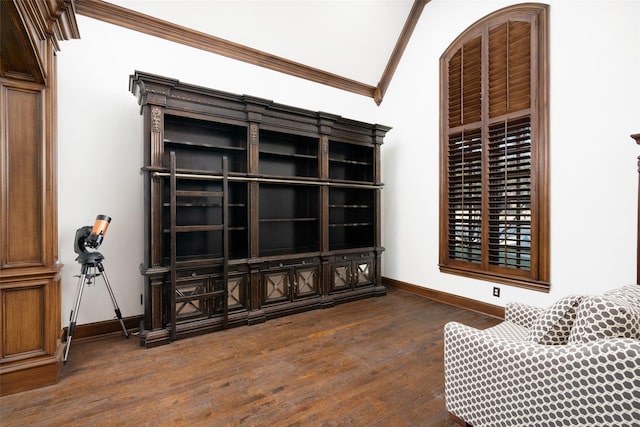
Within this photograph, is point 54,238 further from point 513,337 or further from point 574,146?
point 574,146

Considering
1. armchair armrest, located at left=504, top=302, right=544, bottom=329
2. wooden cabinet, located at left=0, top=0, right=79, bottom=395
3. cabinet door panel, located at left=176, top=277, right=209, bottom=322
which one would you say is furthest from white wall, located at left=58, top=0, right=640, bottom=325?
armchair armrest, located at left=504, top=302, right=544, bottom=329

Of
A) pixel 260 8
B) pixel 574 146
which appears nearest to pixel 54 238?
pixel 260 8

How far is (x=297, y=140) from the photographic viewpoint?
4.21 m

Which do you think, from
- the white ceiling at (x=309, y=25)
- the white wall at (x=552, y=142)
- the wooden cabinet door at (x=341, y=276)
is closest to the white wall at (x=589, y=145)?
the white wall at (x=552, y=142)

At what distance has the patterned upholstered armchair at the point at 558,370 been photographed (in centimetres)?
117

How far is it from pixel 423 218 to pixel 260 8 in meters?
3.44

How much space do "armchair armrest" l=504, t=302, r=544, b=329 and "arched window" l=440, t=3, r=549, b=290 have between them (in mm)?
1222

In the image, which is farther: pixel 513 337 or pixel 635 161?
pixel 635 161

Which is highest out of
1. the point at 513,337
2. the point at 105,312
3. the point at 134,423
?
the point at 513,337

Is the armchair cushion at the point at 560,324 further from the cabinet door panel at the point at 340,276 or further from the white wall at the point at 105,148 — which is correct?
the white wall at the point at 105,148

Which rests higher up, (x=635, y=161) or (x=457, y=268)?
(x=635, y=161)

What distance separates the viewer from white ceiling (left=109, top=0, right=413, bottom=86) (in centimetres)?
341

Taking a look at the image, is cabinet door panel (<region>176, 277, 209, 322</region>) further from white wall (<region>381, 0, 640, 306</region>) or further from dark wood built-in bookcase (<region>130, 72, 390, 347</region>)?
white wall (<region>381, 0, 640, 306</region>)

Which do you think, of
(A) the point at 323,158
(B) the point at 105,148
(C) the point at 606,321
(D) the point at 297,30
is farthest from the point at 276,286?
(D) the point at 297,30
